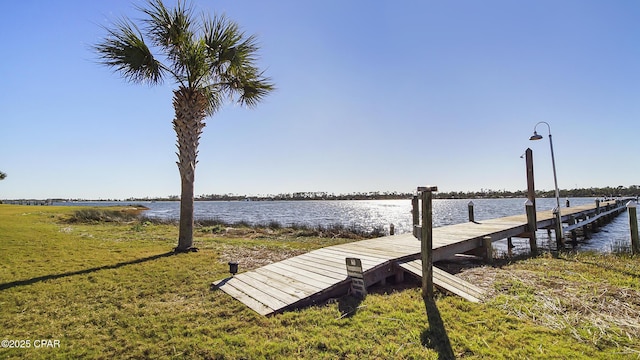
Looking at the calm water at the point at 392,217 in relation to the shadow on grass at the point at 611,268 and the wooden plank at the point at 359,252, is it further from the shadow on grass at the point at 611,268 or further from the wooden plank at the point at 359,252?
the wooden plank at the point at 359,252

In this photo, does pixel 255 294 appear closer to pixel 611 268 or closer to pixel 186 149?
pixel 186 149

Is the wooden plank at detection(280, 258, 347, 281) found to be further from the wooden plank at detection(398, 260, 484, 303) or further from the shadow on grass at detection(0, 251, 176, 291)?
the shadow on grass at detection(0, 251, 176, 291)

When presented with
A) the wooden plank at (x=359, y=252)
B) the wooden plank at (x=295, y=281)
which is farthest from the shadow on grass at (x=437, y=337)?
the wooden plank at (x=359, y=252)

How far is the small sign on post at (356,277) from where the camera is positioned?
18.1 feet

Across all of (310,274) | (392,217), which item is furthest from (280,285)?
(392,217)

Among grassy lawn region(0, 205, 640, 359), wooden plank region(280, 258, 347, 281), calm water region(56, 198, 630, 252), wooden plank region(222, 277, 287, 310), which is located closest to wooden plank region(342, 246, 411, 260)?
grassy lawn region(0, 205, 640, 359)

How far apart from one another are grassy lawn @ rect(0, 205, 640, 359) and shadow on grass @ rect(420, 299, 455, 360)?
23mm

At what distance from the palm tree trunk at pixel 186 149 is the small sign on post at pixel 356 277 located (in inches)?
249

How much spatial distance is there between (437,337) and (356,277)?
2.01 metres

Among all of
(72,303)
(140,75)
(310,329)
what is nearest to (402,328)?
(310,329)

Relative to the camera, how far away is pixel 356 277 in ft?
18.6

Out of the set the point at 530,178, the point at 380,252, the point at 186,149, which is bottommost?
the point at 380,252

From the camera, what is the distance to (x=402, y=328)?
413 centimetres

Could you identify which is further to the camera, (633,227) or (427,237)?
(633,227)
